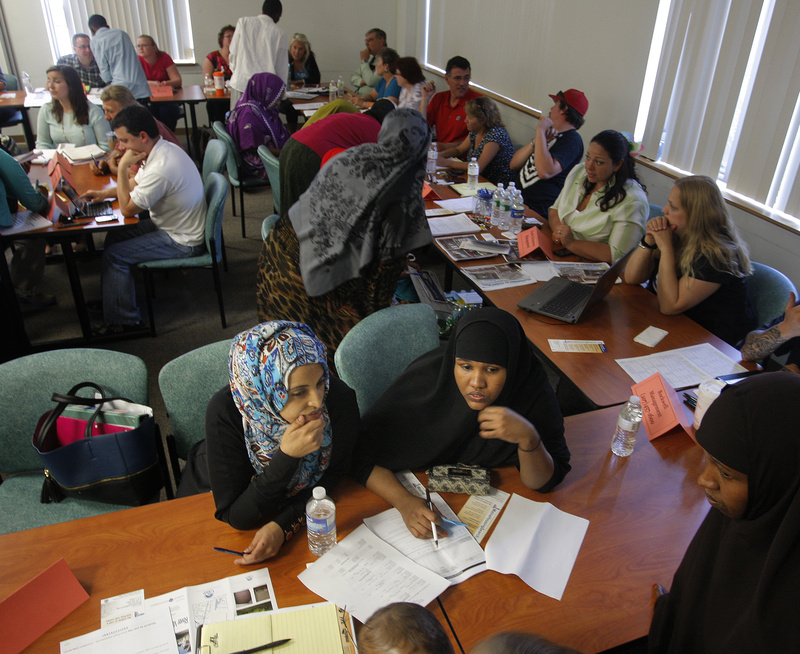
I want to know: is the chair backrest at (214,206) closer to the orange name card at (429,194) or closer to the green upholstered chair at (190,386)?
the orange name card at (429,194)

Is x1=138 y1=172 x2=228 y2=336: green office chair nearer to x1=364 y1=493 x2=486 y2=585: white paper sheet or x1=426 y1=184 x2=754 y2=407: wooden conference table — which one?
x1=426 y1=184 x2=754 y2=407: wooden conference table

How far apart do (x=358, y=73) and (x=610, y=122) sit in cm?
427

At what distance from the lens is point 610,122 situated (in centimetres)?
435

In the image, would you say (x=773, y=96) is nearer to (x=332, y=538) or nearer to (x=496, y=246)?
(x=496, y=246)

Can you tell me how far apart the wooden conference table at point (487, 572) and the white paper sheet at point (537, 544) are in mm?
24

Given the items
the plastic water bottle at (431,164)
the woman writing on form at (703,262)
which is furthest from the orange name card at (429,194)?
the woman writing on form at (703,262)

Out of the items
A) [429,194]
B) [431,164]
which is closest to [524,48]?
[431,164]

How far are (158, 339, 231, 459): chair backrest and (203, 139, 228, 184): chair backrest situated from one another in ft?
8.03

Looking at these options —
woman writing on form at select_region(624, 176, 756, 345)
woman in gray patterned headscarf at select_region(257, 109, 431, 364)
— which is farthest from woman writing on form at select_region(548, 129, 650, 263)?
woman in gray patterned headscarf at select_region(257, 109, 431, 364)

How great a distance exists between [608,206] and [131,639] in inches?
114

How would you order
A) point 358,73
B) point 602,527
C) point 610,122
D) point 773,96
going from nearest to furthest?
point 602,527 < point 773,96 < point 610,122 < point 358,73

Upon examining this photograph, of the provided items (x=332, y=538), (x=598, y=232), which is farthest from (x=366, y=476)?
(x=598, y=232)

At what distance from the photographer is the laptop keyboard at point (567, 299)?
2545 mm

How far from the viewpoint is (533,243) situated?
3086 mm
